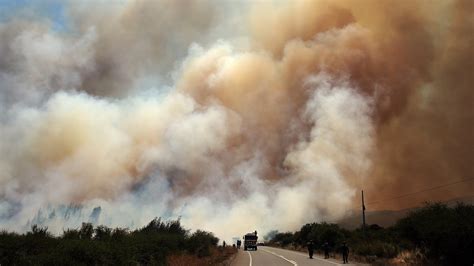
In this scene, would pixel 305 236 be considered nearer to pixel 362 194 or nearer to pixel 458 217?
pixel 362 194

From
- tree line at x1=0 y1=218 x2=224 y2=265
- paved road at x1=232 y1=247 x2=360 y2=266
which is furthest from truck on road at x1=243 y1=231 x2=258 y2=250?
tree line at x1=0 y1=218 x2=224 y2=265

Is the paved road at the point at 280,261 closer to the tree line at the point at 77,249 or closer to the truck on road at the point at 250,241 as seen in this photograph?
the tree line at the point at 77,249

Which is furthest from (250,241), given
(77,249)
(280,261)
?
(77,249)

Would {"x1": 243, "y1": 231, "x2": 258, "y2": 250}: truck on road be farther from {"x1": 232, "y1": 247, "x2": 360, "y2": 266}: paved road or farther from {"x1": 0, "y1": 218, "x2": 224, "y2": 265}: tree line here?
{"x1": 0, "y1": 218, "x2": 224, "y2": 265}: tree line

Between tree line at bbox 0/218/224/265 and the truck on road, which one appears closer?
tree line at bbox 0/218/224/265

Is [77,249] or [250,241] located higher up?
[250,241]

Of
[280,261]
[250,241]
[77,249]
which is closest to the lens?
[77,249]

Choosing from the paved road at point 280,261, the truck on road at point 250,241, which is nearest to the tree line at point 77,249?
the paved road at point 280,261

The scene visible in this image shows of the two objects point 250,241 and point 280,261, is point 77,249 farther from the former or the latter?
point 250,241

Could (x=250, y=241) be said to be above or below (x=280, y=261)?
above

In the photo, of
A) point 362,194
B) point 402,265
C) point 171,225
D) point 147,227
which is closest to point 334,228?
point 362,194

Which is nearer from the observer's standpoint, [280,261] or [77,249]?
[77,249]

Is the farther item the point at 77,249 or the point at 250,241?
the point at 250,241

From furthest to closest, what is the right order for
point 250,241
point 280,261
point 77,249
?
point 250,241 < point 280,261 < point 77,249
